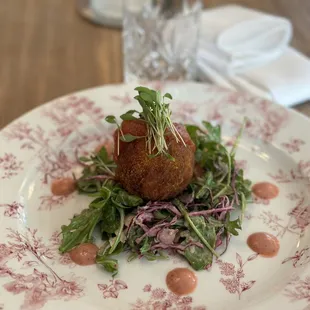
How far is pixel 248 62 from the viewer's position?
210cm

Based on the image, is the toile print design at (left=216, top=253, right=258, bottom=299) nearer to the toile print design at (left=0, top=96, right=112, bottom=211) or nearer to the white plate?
the white plate

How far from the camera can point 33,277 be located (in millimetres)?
1156

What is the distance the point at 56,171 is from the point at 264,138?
71 centimetres

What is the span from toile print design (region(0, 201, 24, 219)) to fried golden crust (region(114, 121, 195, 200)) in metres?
0.29

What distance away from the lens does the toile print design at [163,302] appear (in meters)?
1.14

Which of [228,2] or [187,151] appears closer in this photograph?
[187,151]

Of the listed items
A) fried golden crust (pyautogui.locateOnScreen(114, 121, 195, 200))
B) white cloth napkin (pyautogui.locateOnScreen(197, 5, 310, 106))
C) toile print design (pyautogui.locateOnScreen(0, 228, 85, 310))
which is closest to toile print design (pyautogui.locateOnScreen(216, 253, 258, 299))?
fried golden crust (pyautogui.locateOnScreen(114, 121, 195, 200))

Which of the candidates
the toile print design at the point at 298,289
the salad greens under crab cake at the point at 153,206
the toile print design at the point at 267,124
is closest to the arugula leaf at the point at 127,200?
the salad greens under crab cake at the point at 153,206

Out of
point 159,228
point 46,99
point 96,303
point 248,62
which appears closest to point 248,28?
point 248,62

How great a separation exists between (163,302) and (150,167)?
0.35 metres

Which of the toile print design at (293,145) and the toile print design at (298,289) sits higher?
the toile print design at (293,145)

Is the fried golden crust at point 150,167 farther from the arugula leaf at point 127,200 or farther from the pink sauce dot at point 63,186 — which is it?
the pink sauce dot at point 63,186

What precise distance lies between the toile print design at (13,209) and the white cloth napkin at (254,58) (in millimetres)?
1027

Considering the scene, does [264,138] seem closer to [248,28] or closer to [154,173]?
[154,173]
